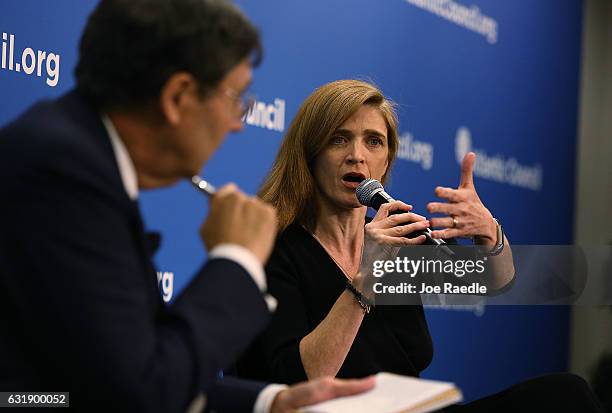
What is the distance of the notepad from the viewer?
4.45ft

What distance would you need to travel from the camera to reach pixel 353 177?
2496 mm

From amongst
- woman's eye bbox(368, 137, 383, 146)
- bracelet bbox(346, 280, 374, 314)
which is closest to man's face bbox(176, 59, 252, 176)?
bracelet bbox(346, 280, 374, 314)

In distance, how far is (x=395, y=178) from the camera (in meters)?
4.12

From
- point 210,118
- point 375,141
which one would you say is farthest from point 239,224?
point 375,141

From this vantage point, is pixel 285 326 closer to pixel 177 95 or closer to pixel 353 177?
pixel 353 177

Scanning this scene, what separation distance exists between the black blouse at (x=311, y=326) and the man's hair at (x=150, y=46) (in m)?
1.02

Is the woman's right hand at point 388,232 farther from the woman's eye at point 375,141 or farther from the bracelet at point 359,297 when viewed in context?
the woman's eye at point 375,141

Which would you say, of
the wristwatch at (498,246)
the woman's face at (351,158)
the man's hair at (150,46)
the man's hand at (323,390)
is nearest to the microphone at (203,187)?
the man's hair at (150,46)

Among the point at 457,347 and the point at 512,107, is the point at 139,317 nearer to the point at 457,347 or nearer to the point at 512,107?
the point at 457,347

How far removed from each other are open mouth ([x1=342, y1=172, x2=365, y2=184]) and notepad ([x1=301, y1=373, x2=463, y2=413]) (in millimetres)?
1107

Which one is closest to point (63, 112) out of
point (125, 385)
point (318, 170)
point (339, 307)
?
point (125, 385)

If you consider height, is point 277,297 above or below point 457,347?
above

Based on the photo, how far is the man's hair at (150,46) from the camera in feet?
4.08

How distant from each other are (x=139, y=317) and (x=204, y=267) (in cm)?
15
